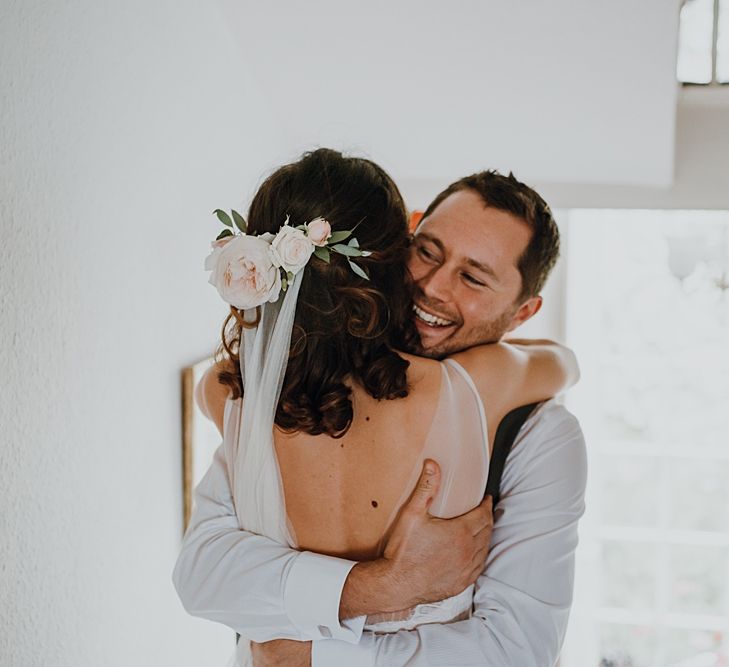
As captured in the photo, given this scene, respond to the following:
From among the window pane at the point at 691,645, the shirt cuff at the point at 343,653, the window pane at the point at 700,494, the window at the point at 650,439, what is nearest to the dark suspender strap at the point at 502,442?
the shirt cuff at the point at 343,653

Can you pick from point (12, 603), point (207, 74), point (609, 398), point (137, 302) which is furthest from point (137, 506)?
point (609, 398)

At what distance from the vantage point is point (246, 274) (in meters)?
1.20

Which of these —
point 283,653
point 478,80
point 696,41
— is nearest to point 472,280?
point 283,653

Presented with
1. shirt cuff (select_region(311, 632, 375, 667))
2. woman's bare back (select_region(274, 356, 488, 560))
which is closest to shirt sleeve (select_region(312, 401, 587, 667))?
shirt cuff (select_region(311, 632, 375, 667))

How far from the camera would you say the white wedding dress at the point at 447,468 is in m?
1.32

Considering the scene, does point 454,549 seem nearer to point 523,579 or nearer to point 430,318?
point 523,579

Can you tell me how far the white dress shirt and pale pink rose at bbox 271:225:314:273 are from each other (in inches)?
19.9

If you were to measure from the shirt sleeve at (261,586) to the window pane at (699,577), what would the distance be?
2.87 meters

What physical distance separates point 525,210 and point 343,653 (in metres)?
0.90

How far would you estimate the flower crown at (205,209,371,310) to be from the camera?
3.93 ft

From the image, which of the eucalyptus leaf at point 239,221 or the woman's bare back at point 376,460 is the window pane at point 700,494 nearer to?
the woman's bare back at point 376,460

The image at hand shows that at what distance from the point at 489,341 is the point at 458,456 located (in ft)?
1.16

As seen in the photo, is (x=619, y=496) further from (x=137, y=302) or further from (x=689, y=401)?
(x=137, y=302)

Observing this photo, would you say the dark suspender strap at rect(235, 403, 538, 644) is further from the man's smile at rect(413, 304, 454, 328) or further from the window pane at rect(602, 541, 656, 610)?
the window pane at rect(602, 541, 656, 610)
